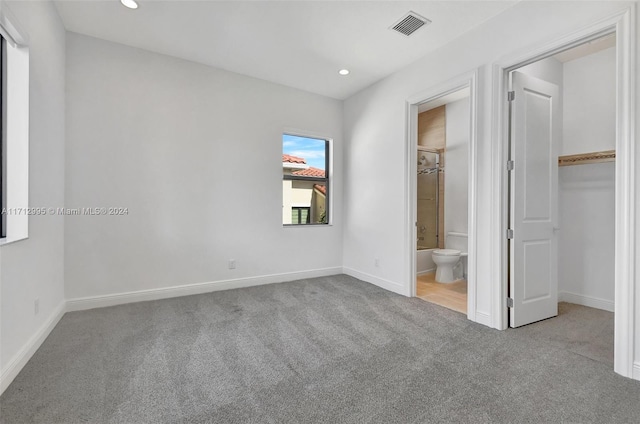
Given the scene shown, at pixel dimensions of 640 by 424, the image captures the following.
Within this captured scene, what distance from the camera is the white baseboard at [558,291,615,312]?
309 cm

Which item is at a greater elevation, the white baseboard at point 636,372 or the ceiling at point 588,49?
the ceiling at point 588,49

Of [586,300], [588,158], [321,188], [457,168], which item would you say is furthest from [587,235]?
[321,188]

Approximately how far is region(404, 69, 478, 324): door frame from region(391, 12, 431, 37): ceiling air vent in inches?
24.9

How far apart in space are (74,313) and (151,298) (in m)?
0.67

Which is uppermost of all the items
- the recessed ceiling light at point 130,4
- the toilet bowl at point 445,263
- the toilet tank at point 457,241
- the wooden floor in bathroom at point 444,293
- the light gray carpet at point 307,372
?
the recessed ceiling light at point 130,4

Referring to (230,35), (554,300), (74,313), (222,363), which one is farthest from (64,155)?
(554,300)

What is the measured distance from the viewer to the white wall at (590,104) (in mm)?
3068

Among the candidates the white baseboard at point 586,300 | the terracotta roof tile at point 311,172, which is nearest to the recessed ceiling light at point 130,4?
the terracotta roof tile at point 311,172

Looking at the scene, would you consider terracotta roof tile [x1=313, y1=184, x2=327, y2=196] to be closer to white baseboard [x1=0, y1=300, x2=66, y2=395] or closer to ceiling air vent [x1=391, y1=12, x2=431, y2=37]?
ceiling air vent [x1=391, y1=12, x2=431, y2=37]

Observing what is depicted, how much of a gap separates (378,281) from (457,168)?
2397 mm

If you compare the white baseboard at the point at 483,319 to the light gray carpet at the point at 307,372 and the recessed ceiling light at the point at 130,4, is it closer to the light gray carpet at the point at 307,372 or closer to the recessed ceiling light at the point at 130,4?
the light gray carpet at the point at 307,372

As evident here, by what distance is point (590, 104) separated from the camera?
10.5ft

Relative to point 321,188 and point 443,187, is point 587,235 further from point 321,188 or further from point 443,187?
point 321,188

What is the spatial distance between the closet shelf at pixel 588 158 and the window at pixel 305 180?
3.01 meters
